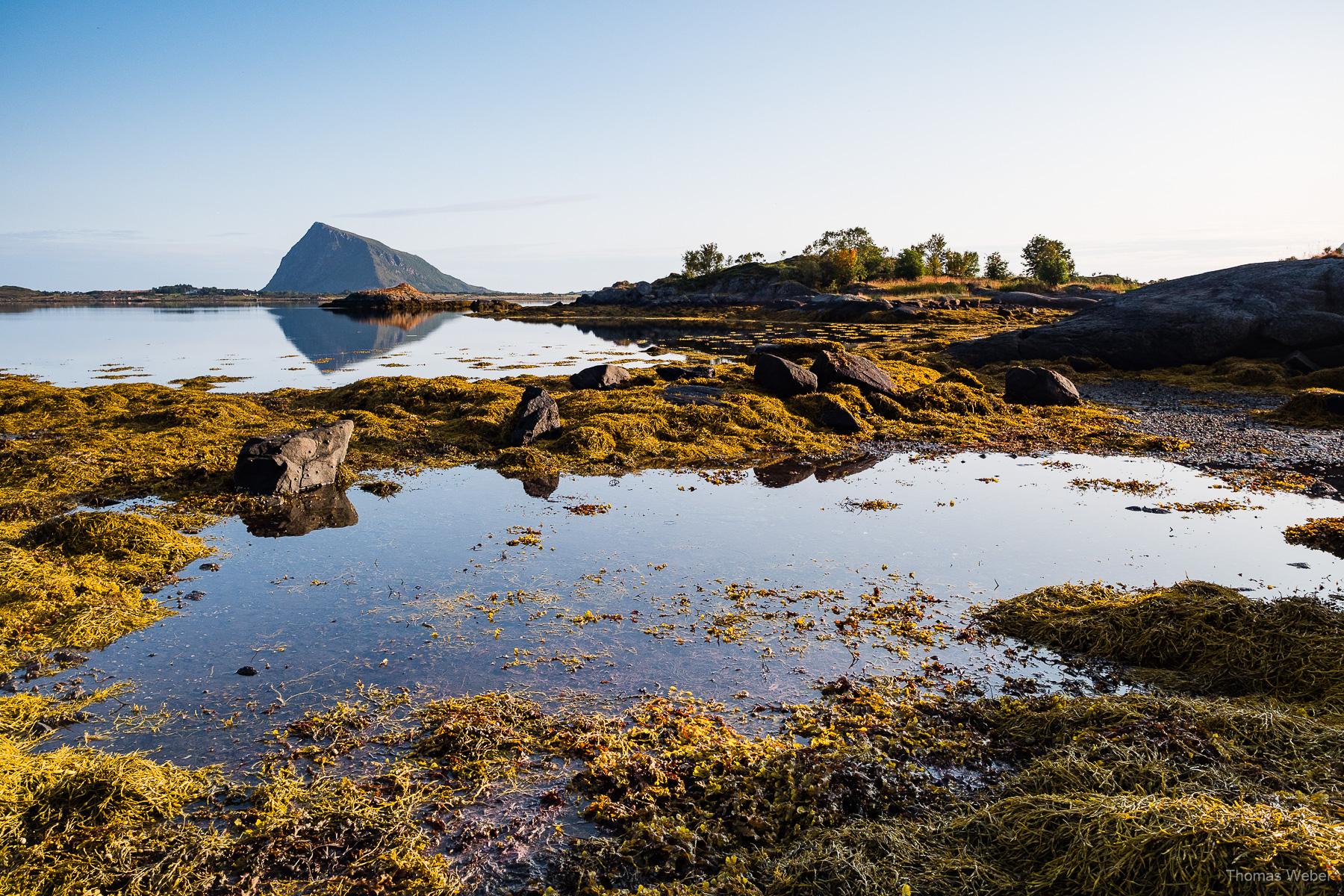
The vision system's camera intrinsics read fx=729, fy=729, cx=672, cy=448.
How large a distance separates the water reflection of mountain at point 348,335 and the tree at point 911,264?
65.7 metres

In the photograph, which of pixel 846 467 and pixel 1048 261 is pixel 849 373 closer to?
pixel 846 467

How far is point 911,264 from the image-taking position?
106 meters

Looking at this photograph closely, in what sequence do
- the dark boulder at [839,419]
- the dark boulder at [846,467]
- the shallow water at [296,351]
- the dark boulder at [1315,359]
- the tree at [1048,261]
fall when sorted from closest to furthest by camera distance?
1. the dark boulder at [846,467]
2. the dark boulder at [839,419]
3. the dark boulder at [1315,359]
4. the shallow water at [296,351]
5. the tree at [1048,261]

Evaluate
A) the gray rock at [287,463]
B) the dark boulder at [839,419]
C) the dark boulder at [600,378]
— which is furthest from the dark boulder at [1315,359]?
the gray rock at [287,463]

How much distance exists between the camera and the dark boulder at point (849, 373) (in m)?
23.8

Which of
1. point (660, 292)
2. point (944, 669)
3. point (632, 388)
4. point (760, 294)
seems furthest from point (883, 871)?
point (660, 292)

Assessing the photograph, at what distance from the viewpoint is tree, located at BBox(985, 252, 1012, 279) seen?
117625mm

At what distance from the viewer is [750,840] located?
5.24 metres

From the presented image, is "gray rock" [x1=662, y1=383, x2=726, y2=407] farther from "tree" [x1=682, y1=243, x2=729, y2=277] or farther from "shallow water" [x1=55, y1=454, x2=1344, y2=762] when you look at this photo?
"tree" [x1=682, y1=243, x2=729, y2=277]

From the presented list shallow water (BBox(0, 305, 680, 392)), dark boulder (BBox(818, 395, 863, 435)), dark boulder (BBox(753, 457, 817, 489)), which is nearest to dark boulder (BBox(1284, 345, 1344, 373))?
dark boulder (BBox(818, 395, 863, 435))

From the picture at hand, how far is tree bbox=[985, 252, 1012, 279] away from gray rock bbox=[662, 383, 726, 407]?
10853 cm

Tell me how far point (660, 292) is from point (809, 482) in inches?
4557

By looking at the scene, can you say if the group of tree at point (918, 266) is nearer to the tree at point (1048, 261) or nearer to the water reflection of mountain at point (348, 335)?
the tree at point (1048, 261)

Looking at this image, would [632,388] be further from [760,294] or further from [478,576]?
[760,294]
